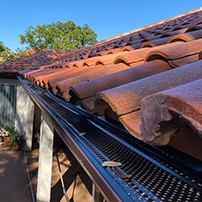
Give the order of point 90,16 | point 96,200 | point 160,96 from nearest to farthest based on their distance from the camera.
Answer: point 160,96
point 96,200
point 90,16

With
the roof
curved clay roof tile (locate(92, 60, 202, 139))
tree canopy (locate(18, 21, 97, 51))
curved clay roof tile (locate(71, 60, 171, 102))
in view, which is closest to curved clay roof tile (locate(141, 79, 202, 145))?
the roof

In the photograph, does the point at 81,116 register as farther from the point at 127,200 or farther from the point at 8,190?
the point at 8,190

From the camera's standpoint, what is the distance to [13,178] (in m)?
6.27

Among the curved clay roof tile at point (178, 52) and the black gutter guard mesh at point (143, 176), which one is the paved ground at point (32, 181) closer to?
the black gutter guard mesh at point (143, 176)

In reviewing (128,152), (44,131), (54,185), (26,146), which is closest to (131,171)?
(128,152)

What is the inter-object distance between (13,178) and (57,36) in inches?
907

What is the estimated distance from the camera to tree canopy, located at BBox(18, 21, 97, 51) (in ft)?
84.9

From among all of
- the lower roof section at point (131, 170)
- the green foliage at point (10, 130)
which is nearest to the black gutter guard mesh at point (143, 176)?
the lower roof section at point (131, 170)

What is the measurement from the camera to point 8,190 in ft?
18.4

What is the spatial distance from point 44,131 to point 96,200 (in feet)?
6.03

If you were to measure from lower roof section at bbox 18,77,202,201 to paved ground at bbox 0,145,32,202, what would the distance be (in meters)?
4.73

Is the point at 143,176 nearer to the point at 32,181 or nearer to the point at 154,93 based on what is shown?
the point at 154,93

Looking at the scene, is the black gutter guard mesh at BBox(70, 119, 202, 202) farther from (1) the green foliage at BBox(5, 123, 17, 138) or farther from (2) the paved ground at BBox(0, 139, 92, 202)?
(1) the green foliage at BBox(5, 123, 17, 138)

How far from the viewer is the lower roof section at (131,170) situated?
769 mm
